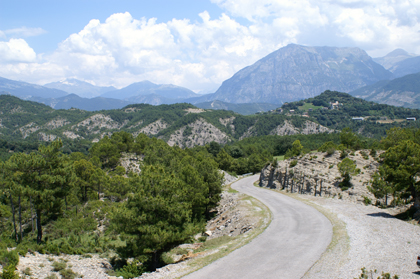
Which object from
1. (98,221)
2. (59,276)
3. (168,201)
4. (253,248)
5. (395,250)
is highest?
(168,201)

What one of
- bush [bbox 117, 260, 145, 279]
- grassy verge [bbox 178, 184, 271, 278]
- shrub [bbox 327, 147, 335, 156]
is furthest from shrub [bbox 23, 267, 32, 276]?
shrub [bbox 327, 147, 335, 156]

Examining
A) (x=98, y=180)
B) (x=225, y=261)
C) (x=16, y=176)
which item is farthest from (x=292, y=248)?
(x=98, y=180)

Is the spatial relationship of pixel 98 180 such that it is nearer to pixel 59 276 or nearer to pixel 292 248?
pixel 59 276

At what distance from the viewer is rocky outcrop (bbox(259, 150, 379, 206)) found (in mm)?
39312

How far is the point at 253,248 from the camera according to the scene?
20.6m

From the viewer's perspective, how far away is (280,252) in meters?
19.4

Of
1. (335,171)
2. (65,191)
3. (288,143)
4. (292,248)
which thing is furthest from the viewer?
(288,143)

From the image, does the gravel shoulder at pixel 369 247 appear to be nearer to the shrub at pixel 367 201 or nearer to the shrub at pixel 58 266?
the shrub at pixel 367 201

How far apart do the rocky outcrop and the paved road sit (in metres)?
13.1

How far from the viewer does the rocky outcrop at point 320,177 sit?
39312 millimetres

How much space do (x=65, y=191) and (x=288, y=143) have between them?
11946cm

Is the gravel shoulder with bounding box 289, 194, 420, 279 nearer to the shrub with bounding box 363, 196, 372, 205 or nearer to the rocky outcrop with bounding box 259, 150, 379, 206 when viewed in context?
the shrub with bounding box 363, 196, 372, 205

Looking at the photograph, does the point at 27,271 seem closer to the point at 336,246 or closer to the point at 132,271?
the point at 132,271

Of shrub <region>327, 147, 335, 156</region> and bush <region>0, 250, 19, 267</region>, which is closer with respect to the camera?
bush <region>0, 250, 19, 267</region>
